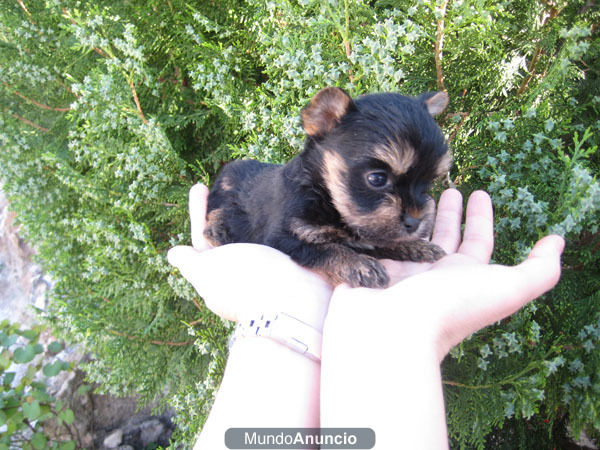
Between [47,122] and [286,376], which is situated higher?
[47,122]

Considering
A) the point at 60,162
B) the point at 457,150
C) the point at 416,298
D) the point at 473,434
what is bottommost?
the point at 473,434

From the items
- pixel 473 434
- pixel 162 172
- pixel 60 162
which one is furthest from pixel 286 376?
pixel 60 162

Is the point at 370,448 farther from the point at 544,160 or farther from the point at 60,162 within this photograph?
the point at 60,162

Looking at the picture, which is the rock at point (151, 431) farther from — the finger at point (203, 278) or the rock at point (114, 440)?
the finger at point (203, 278)

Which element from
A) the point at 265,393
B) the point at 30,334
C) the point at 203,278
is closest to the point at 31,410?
the point at 30,334

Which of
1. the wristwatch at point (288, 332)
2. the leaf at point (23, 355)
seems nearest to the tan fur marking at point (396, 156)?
the wristwatch at point (288, 332)

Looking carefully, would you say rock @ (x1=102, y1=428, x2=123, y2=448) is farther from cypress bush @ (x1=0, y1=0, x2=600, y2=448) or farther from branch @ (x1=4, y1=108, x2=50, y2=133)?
branch @ (x1=4, y1=108, x2=50, y2=133)
